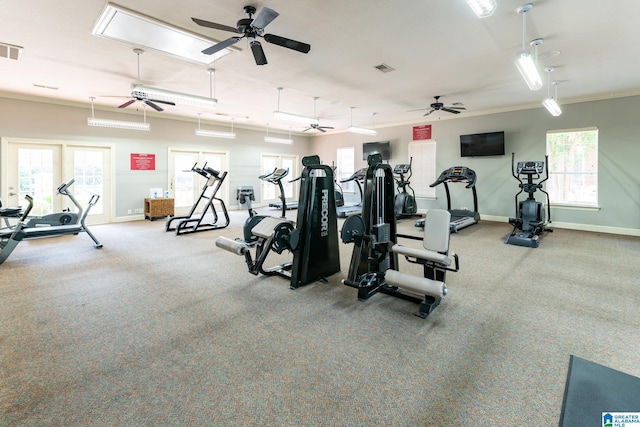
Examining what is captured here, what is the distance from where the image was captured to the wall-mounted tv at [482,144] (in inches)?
309

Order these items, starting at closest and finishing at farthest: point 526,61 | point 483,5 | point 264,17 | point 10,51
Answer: point 483,5 < point 264,17 < point 526,61 < point 10,51

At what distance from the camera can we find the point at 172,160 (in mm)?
8977

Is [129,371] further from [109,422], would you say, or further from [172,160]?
→ [172,160]

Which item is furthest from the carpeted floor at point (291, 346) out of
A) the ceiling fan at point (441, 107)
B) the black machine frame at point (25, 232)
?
the ceiling fan at point (441, 107)

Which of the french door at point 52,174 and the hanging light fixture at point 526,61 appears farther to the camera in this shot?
the french door at point 52,174

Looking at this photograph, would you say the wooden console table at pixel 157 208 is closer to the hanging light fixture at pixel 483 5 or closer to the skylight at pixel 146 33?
the skylight at pixel 146 33

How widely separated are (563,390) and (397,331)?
1.09 meters

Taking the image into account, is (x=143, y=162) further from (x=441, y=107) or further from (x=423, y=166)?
(x=423, y=166)

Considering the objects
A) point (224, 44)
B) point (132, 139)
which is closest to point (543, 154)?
point (224, 44)

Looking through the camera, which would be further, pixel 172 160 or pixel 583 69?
pixel 172 160

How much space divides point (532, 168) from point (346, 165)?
21.3 ft

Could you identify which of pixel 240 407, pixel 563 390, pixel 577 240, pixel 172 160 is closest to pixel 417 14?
pixel 563 390

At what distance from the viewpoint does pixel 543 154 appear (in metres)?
7.38

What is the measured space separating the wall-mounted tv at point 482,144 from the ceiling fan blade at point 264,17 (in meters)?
7.16
